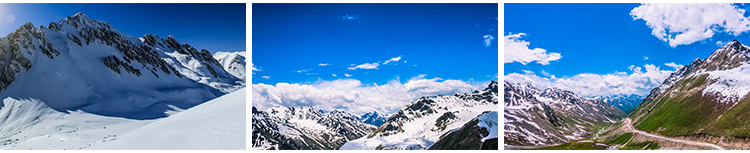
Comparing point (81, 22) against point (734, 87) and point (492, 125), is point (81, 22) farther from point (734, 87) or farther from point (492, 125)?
point (734, 87)

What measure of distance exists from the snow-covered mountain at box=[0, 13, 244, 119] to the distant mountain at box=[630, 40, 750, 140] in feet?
97.0

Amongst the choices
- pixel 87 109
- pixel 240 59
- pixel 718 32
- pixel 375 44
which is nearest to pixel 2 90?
pixel 87 109

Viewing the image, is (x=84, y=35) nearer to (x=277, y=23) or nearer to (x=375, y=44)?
(x=277, y=23)

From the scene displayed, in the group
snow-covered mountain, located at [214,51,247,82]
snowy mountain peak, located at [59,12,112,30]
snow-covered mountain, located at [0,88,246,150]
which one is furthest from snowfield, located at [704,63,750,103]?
snow-covered mountain, located at [214,51,247,82]

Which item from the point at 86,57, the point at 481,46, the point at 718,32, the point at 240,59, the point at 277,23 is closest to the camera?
the point at 277,23

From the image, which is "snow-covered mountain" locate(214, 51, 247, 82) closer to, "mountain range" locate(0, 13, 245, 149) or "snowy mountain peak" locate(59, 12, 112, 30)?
"mountain range" locate(0, 13, 245, 149)

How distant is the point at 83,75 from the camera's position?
720 inches

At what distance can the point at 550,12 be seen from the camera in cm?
908

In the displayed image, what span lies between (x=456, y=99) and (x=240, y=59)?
79045mm

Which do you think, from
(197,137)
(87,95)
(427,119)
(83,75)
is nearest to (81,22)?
(83,75)

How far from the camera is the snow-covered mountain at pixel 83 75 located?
632 inches

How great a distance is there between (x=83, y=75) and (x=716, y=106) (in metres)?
46.2

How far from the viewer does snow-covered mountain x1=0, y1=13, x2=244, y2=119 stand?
16047mm

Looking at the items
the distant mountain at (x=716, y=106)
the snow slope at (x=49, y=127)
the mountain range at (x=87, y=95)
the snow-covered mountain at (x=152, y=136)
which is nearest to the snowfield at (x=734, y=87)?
the distant mountain at (x=716, y=106)
